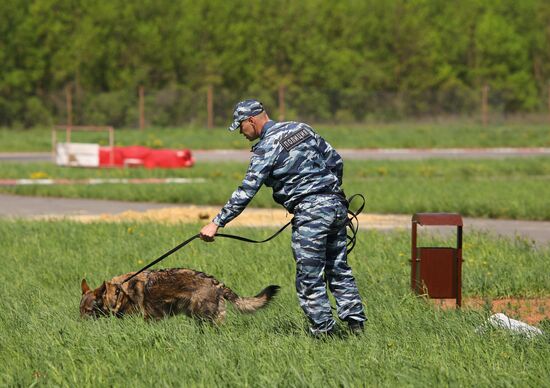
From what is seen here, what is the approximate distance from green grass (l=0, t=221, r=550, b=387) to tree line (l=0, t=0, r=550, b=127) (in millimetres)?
39421

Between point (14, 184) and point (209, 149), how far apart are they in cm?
1914

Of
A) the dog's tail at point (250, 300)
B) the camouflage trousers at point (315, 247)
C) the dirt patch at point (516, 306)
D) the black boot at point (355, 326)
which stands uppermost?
the camouflage trousers at point (315, 247)

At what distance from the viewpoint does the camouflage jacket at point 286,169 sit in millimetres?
7938

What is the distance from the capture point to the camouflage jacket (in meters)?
7.94

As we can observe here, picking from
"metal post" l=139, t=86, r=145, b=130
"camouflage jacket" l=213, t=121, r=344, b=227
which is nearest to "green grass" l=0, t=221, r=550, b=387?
"camouflage jacket" l=213, t=121, r=344, b=227

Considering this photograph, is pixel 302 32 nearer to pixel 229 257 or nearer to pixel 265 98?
pixel 265 98

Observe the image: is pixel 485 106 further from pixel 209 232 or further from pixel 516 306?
pixel 209 232

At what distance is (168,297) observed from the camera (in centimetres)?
839

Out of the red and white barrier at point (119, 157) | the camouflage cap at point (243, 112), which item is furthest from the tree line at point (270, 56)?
the camouflage cap at point (243, 112)

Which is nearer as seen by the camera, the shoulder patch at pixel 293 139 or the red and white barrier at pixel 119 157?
the shoulder patch at pixel 293 139

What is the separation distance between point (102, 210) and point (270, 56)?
138ft

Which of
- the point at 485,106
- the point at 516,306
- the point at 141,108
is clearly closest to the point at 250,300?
the point at 516,306

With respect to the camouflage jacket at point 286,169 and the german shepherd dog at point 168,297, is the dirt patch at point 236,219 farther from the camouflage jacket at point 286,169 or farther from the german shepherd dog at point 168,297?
the camouflage jacket at point 286,169

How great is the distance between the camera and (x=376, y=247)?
1325 centimetres
